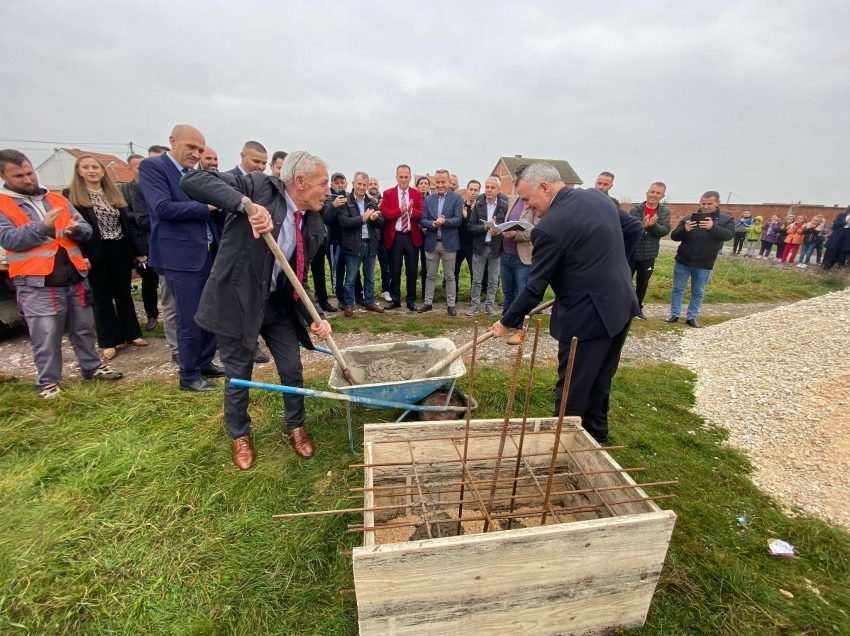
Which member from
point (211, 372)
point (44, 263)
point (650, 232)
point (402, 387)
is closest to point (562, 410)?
point (402, 387)

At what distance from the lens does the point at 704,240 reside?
23.5 feet

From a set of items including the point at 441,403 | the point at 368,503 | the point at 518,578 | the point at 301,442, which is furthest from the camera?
the point at 441,403

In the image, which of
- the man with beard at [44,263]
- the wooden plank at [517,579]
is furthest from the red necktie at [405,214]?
the wooden plank at [517,579]

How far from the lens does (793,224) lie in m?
16.9

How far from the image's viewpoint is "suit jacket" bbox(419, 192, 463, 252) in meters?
7.41

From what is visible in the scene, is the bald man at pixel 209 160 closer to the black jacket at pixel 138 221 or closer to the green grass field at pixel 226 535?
the black jacket at pixel 138 221

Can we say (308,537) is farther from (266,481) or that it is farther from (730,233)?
(730,233)

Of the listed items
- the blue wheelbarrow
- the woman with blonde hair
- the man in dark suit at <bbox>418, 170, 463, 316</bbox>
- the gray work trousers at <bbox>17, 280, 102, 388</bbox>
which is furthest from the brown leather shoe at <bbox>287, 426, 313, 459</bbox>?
the man in dark suit at <bbox>418, 170, 463, 316</bbox>

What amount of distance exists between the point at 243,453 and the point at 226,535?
0.73 meters

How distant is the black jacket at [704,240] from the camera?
7.09 m

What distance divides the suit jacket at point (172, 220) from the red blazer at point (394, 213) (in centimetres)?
373

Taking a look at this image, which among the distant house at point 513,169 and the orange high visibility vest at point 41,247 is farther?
the distant house at point 513,169

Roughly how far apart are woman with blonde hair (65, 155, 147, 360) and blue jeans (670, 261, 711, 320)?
9005mm

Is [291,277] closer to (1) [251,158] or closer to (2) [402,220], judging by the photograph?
(1) [251,158]
